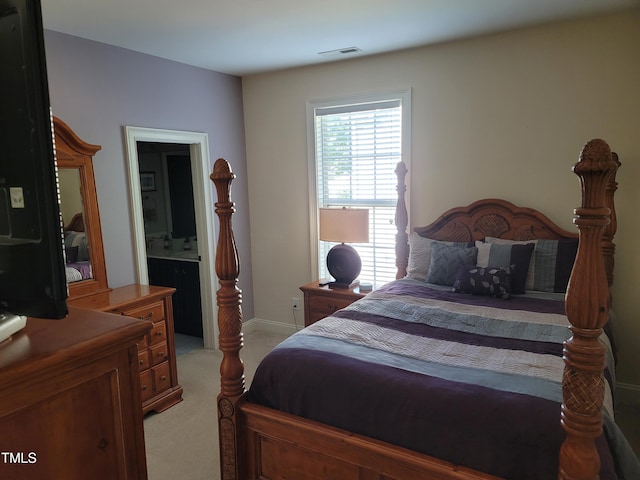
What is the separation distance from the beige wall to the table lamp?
49 centimetres

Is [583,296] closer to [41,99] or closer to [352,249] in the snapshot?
[41,99]

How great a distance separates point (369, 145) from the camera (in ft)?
13.0

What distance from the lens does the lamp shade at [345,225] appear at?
3.70m

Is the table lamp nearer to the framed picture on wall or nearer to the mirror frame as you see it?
the mirror frame

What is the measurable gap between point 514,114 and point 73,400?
133 inches

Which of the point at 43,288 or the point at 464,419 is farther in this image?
the point at 464,419

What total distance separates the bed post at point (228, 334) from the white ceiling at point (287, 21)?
1.30 meters

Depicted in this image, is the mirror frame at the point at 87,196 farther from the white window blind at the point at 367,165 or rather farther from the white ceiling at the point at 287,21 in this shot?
the white window blind at the point at 367,165

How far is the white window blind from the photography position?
12.7 feet

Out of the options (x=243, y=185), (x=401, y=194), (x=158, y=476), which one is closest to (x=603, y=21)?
(x=401, y=194)

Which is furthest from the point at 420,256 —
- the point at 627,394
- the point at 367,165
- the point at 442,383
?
the point at 442,383

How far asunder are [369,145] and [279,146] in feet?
3.07

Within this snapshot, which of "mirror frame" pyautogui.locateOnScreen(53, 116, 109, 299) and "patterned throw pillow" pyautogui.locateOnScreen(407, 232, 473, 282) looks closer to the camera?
"mirror frame" pyautogui.locateOnScreen(53, 116, 109, 299)

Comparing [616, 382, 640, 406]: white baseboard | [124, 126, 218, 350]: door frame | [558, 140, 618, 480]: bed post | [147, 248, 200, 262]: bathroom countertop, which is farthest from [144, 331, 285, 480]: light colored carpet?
[616, 382, 640, 406]: white baseboard
